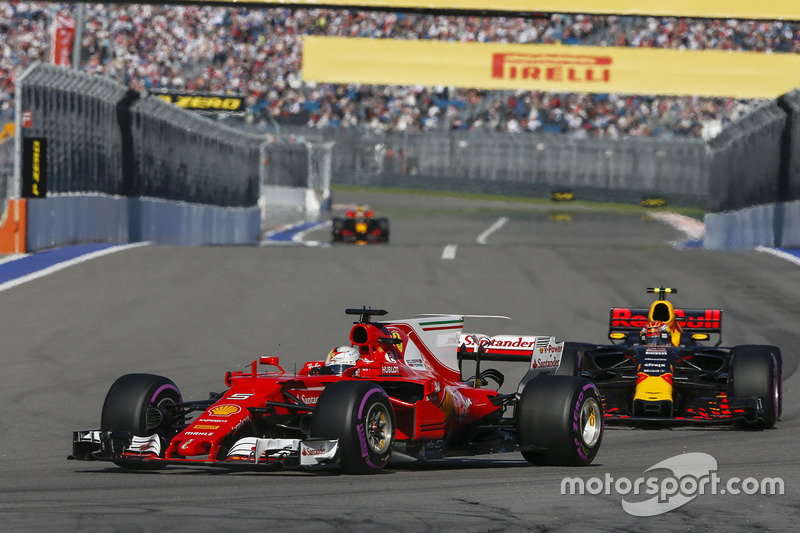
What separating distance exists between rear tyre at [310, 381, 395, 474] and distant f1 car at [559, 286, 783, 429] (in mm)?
3902

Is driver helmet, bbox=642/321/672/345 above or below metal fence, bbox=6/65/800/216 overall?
below

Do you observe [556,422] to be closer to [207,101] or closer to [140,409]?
[140,409]

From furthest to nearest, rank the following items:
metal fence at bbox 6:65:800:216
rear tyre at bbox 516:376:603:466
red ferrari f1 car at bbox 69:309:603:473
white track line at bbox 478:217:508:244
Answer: white track line at bbox 478:217:508:244, metal fence at bbox 6:65:800:216, rear tyre at bbox 516:376:603:466, red ferrari f1 car at bbox 69:309:603:473

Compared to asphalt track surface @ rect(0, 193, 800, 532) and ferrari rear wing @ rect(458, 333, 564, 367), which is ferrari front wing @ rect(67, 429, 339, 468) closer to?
asphalt track surface @ rect(0, 193, 800, 532)

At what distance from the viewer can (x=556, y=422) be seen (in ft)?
28.0

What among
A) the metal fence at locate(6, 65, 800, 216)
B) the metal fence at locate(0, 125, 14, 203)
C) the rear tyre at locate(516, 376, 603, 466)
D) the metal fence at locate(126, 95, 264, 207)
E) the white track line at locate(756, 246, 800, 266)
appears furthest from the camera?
the metal fence at locate(0, 125, 14, 203)

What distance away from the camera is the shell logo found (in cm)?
805

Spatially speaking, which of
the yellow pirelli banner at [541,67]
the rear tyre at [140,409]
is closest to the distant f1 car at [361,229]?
the yellow pirelli banner at [541,67]

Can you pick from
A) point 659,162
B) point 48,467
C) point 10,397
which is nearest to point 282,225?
point 659,162

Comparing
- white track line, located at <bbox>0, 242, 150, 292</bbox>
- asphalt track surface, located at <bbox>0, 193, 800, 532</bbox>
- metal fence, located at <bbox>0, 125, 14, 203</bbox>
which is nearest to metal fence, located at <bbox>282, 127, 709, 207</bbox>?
metal fence, located at <bbox>0, 125, 14, 203</bbox>

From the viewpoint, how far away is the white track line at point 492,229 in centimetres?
3809

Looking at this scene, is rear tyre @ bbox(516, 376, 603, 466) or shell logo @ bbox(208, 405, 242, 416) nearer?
shell logo @ bbox(208, 405, 242, 416)

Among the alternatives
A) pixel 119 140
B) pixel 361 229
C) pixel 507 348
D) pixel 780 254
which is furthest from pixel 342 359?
pixel 361 229

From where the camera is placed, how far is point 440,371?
Result: 957 centimetres
